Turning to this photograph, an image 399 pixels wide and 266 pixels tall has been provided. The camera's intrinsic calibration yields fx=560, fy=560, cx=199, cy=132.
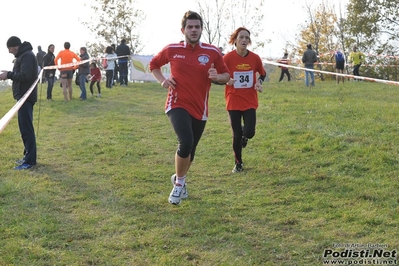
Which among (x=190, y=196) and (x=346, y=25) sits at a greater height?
(x=346, y=25)

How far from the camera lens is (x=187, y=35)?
6.15 m

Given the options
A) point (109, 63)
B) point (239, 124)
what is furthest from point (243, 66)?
point (109, 63)

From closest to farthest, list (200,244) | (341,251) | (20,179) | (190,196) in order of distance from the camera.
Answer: (341,251), (200,244), (190,196), (20,179)

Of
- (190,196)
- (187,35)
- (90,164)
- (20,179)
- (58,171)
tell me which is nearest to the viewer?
(187,35)

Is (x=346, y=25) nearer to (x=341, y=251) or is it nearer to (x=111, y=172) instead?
(x=111, y=172)

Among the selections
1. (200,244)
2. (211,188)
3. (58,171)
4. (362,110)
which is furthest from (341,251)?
(362,110)

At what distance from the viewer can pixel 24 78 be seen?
8211mm

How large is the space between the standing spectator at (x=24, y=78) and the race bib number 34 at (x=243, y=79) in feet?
9.94

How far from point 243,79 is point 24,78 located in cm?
321

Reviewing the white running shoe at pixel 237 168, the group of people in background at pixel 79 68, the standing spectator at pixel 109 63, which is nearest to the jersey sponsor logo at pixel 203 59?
the white running shoe at pixel 237 168

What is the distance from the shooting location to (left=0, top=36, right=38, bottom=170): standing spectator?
27.0 feet

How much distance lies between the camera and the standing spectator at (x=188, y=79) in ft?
19.9

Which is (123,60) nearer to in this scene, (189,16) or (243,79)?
(243,79)

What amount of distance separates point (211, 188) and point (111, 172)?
1.78 m
